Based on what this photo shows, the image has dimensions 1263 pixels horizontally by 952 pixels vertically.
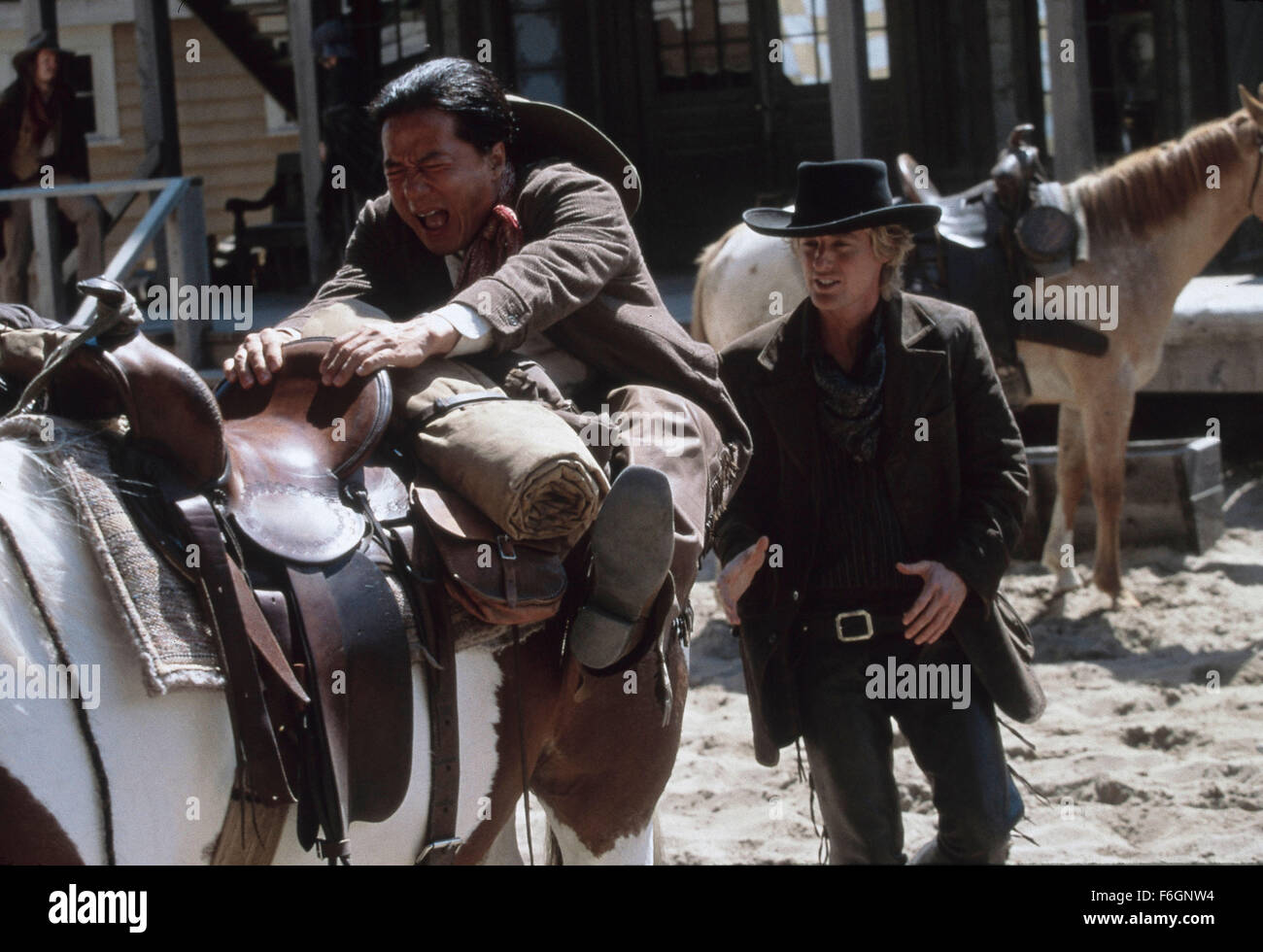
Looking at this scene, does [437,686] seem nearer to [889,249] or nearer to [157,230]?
[889,249]

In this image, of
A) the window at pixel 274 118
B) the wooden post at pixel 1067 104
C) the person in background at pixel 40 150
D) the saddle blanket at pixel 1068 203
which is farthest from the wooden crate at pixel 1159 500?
the window at pixel 274 118

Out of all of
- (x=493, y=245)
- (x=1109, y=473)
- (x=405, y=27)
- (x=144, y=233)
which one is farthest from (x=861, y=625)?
(x=405, y=27)

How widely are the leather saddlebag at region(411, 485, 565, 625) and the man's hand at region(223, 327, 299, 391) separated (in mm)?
339

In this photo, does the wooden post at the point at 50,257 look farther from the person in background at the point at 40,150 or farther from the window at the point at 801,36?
the window at the point at 801,36

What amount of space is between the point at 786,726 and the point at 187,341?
600cm

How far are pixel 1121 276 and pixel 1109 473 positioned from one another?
2.99 ft

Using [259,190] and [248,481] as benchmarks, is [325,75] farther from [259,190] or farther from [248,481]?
[248,481]

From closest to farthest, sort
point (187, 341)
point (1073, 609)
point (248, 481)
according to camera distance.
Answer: point (248, 481)
point (1073, 609)
point (187, 341)

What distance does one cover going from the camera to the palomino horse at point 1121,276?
20.5 feet

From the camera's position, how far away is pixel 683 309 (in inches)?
333

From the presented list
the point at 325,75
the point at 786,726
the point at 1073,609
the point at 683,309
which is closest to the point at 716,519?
the point at 786,726

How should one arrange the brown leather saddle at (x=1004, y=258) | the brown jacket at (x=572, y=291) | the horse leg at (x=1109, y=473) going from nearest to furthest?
the brown jacket at (x=572, y=291), the brown leather saddle at (x=1004, y=258), the horse leg at (x=1109, y=473)

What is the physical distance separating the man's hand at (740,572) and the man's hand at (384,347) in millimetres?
803

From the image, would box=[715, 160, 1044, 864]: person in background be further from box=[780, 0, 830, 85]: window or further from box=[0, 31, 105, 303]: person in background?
box=[780, 0, 830, 85]: window
